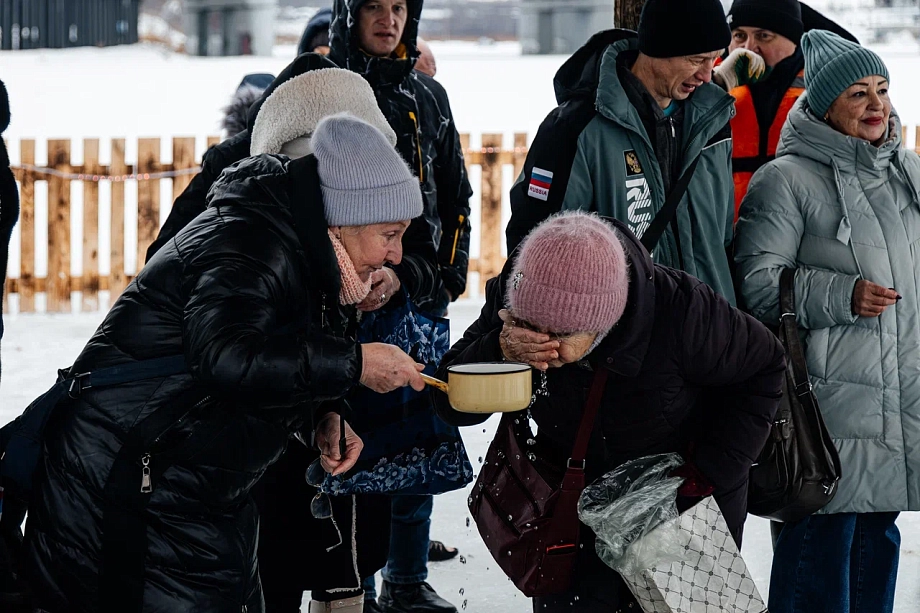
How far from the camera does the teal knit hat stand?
11.1ft

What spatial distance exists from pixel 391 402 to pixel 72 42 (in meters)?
25.9

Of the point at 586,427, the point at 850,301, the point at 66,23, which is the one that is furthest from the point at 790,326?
the point at 66,23

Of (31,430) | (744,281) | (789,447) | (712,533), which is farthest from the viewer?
(744,281)

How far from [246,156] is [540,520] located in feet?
5.21

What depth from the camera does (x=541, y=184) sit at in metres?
3.26

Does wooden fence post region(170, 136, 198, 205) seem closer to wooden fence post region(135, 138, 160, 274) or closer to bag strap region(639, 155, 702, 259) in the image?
wooden fence post region(135, 138, 160, 274)

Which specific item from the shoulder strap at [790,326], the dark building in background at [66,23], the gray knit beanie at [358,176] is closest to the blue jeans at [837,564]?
the shoulder strap at [790,326]

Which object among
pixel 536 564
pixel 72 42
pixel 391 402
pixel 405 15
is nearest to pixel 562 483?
pixel 536 564

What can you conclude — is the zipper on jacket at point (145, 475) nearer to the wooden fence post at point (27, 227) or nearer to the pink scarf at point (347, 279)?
the pink scarf at point (347, 279)

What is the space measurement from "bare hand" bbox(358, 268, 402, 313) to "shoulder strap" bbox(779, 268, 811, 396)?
1105 millimetres

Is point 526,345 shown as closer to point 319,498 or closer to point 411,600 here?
point 319,498

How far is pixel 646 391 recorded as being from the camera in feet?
8.31

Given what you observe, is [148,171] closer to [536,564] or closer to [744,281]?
[744,281]

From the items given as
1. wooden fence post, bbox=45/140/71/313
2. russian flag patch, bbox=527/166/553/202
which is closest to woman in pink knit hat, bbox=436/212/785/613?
russian flag patch, bbox=527/166/553/202
